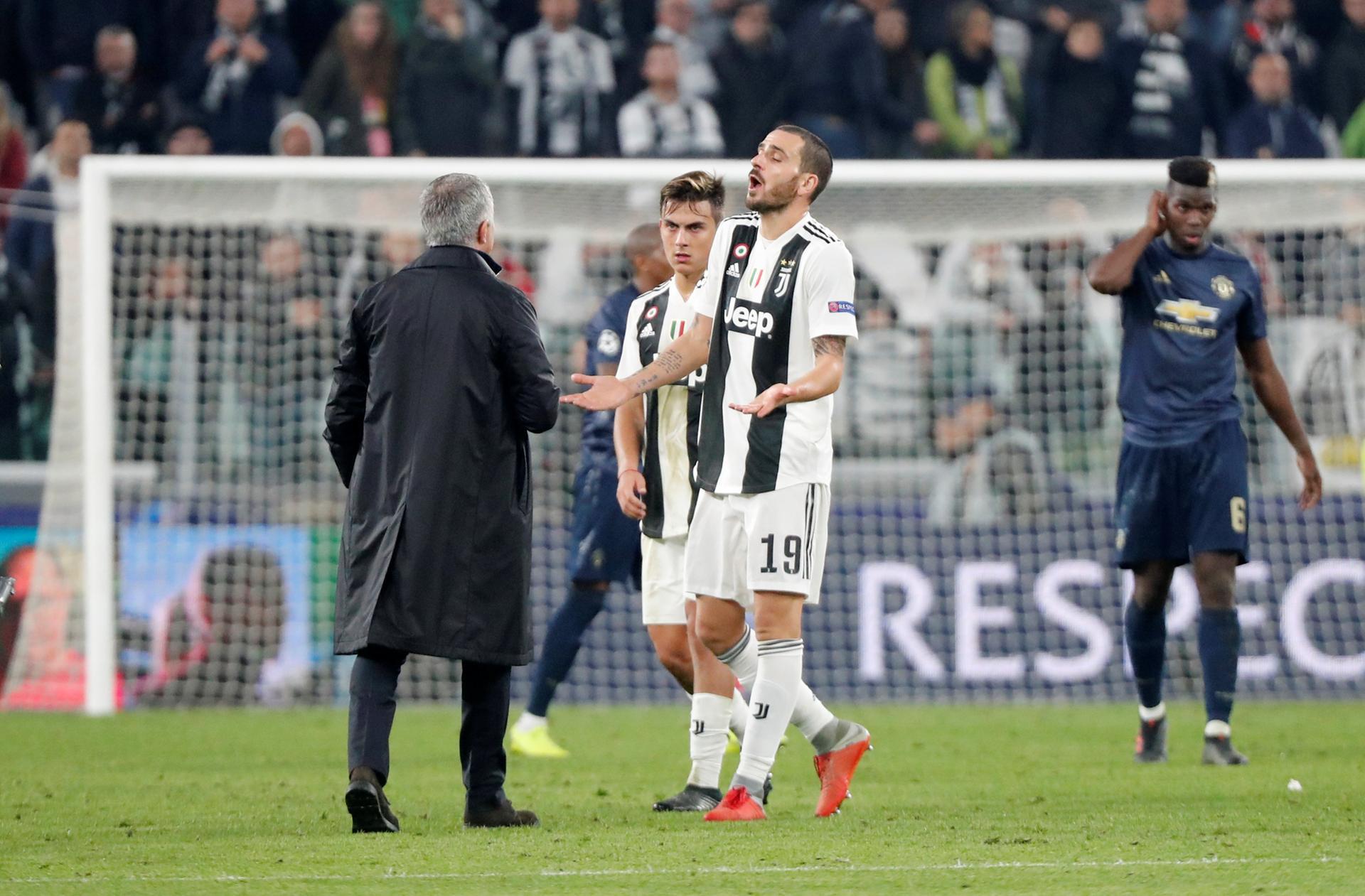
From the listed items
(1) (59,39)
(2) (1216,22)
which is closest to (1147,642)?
(2) (1216,22)

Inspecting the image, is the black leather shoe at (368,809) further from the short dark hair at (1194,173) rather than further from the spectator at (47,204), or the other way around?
the spectator at (47,204)

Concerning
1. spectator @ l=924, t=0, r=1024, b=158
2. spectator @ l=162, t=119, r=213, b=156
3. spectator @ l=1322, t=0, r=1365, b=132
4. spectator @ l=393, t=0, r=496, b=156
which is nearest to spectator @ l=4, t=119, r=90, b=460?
spectator @ l=162, t=119, r=213, b=156

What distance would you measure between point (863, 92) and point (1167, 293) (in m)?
7.67

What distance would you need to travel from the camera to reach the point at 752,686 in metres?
6.22

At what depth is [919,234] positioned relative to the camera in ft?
43.0

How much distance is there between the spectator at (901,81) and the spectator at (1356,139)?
10.1 feet

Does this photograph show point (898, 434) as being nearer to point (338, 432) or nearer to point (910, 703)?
point (910, 703)

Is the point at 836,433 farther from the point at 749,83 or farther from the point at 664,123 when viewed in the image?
the point at 749,83

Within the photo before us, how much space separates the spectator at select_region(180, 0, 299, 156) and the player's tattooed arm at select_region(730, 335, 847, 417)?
1005cm

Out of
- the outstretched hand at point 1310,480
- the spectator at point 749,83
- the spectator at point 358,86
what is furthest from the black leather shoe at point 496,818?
the spectator at point 749,83

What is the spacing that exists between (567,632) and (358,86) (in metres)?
7.57

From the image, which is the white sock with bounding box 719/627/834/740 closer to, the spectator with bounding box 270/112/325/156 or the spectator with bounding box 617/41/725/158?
the spectator with bounding box 270/112/325/156

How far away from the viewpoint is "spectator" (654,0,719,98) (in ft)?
51.1

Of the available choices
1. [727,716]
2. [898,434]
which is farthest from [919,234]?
[727,716]
